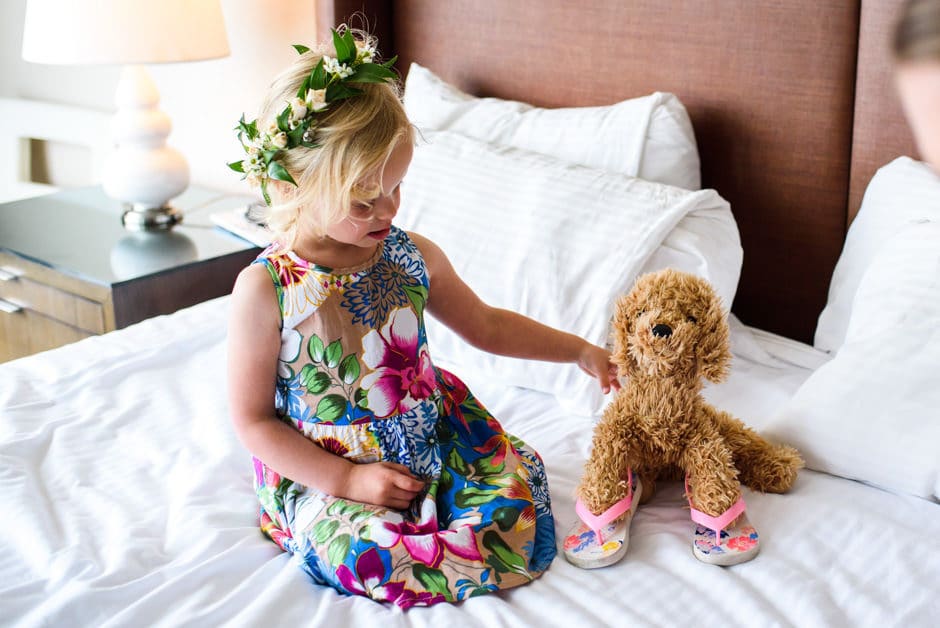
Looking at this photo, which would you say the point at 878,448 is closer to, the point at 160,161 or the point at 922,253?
the point at 922,253

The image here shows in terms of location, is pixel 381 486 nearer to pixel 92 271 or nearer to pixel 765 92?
pixel 765 92

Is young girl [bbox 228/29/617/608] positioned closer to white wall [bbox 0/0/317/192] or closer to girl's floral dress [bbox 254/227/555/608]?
girl's floral dress [bbox 254/227/555/608]

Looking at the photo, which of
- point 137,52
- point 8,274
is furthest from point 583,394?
point 8,274

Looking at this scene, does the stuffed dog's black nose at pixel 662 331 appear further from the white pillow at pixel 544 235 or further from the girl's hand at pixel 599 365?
the white pillow at pixel 544 235

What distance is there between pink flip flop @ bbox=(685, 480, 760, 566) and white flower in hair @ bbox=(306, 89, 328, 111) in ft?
2.04

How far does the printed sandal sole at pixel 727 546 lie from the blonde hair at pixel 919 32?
23.5 inches

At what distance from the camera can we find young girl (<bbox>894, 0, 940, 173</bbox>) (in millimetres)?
572

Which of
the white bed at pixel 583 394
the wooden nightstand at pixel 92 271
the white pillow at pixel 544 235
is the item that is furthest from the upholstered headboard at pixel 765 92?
the wooden nightstand at pixel 92 271

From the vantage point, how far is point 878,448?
1.16m

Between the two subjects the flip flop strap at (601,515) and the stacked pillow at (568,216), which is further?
the stacked pillow at (568,216)

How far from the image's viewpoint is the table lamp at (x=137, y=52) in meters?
1.94

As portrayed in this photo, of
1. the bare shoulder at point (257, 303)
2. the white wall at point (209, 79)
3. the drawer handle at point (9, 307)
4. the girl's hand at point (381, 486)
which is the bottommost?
the drawer handle at point (9, 307)

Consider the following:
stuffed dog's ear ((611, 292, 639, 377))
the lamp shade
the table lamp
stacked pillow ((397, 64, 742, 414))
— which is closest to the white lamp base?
the table lamp

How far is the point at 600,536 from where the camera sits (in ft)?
3.49
